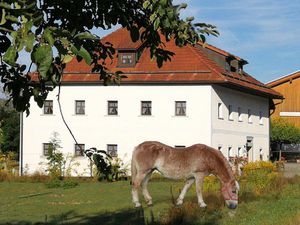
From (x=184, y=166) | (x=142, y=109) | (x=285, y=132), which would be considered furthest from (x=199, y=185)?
(x=285, y=132)

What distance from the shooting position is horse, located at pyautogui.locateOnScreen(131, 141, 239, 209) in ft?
51.3

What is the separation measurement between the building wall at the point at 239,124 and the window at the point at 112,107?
6.61 m

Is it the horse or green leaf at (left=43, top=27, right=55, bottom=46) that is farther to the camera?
the horse

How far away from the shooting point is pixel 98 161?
5.58 metres

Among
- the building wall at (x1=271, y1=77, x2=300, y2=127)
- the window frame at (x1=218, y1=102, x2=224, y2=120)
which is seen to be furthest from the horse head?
the building wall at (x1=271, y1=77, x2=300, y2=127)

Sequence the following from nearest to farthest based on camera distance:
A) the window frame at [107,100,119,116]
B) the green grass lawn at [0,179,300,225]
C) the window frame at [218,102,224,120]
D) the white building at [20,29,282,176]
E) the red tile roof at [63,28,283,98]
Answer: the green grass lawn at [0,179,300,225] → the red tile roof at [63,28,283,98] → the white building at [20,29,282,176] → the window frame at [218,102,224,120] → the window frame at [107,100,119,116]

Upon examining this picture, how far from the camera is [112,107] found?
4412cm

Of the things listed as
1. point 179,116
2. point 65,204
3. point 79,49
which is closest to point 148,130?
point 179,116

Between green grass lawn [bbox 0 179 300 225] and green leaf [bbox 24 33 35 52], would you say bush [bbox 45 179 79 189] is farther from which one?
green leaf [bbox 24 33 35 52]

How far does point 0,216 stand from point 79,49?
15535mm

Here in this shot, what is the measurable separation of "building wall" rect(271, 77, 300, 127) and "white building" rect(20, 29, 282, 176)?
2730cm

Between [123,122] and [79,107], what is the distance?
3.31m

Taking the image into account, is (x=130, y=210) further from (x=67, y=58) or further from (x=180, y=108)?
(x=180, y=108)

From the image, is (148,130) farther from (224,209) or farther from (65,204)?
(224,209)
